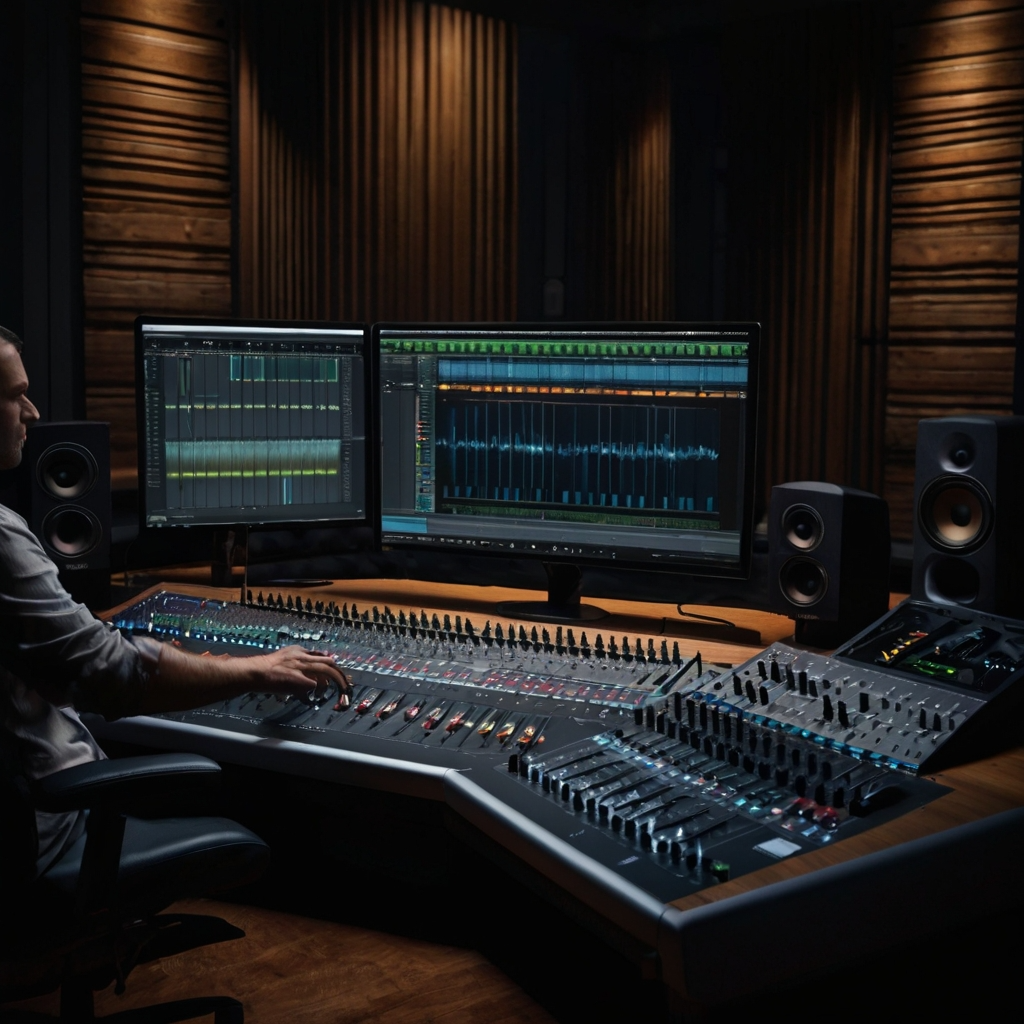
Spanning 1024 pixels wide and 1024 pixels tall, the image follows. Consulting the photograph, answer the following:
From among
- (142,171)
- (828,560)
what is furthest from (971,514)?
(142,171)

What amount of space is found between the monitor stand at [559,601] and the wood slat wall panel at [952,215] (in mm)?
1942

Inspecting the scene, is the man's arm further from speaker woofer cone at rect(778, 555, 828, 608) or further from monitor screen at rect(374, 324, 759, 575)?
speaker woofer cone at rect(778, 555, 828, 608)

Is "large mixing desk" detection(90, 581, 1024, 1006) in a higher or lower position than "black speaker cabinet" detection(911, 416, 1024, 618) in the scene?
lower

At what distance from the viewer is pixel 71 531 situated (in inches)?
87.7

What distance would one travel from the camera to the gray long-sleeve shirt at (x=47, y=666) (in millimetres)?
1402

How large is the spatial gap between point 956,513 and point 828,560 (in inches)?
8.6

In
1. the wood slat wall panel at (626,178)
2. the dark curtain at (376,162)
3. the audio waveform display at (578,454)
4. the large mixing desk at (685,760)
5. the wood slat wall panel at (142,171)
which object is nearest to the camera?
the large mixing desk at (685,760)

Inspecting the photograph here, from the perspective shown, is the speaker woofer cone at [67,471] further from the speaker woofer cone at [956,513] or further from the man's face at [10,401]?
the speaker woofer cone at [956,513]

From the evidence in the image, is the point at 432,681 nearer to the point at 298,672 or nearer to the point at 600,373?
the point at 298,672

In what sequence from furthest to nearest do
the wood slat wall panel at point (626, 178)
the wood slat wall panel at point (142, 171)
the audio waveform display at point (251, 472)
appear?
the wood slat wall panel at point (626, 178) < the wood slat wall panel at point (142, 171) < the audio waveform display at point (251, 472)

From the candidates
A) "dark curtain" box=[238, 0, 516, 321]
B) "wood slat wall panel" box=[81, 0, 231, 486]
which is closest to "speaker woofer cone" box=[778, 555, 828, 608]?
"wood slat wall panel" box=[81, 0, 231, 486]

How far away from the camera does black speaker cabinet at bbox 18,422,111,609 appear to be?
2180 millimetres

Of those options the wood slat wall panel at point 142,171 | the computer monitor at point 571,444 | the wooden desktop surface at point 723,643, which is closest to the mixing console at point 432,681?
A: the wooden desktop surface at point 723,643

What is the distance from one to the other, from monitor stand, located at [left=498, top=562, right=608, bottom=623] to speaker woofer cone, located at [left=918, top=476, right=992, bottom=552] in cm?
63
